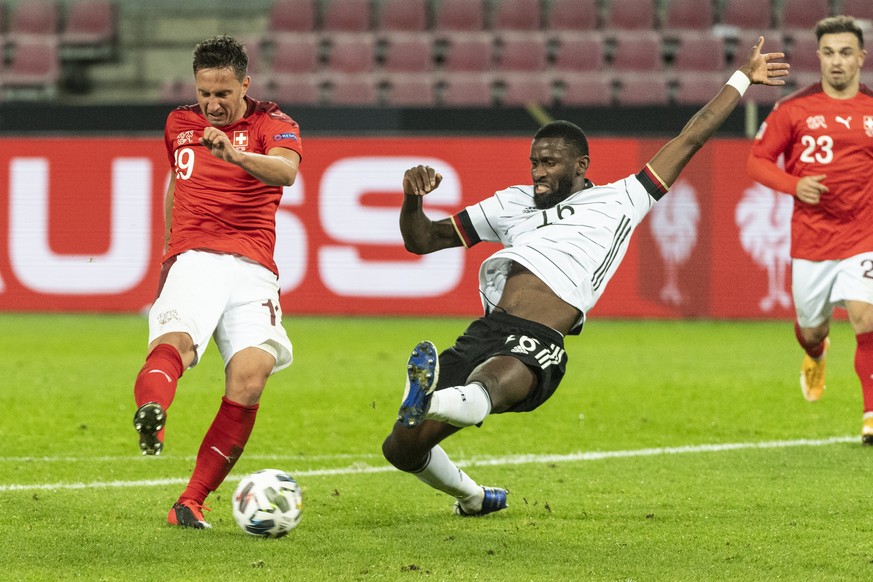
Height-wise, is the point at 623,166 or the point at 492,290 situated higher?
the point at 492,290

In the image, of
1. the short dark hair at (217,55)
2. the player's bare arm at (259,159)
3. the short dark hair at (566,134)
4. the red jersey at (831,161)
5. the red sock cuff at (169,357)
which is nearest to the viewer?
the player's bare arm at (259,159)

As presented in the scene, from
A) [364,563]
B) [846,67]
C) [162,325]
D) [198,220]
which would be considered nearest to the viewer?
[364,563]

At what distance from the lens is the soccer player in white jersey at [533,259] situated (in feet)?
17.0

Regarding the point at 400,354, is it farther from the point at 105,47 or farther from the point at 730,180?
the point at 105,47

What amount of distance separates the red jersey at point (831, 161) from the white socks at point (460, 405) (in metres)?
3.39

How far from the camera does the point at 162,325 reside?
17.0 ft

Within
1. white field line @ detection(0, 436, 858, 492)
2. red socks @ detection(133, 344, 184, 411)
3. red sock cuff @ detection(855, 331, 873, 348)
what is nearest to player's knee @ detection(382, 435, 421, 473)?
red socks @ detection(133, 344, 184, 411)

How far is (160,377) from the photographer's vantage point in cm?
481

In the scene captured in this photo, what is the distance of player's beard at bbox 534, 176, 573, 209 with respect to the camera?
223 inches

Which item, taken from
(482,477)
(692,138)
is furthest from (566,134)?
(482,477)

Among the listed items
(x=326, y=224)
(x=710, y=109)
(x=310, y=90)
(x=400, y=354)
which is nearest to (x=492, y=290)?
(x=710, y=109)

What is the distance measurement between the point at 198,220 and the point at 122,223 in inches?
403

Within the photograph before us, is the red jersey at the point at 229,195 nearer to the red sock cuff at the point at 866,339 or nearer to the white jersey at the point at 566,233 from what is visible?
the white jersey at the point at 566,233

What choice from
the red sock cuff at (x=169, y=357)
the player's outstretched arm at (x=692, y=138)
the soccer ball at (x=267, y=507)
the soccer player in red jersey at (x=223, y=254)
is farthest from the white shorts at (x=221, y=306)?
the player's outstretched arm at (x=692, y=138)
